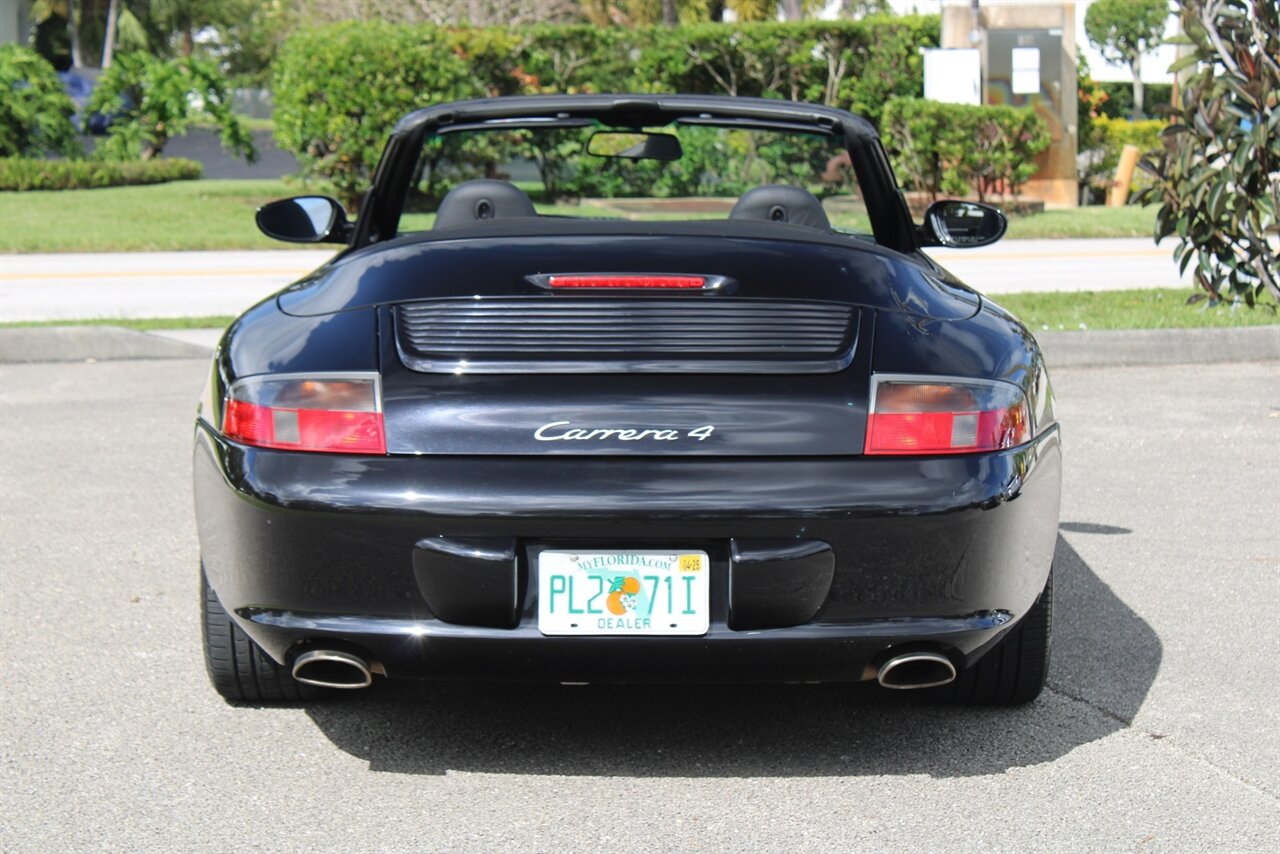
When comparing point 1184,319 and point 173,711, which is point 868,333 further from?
point 1184,319

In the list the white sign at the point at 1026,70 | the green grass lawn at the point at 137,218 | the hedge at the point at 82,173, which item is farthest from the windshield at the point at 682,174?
the hedge at the point at 82,173

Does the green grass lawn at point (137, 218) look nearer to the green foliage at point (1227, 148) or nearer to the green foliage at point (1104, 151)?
the green foliage at point (1227, 148)

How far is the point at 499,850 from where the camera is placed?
10.5ft

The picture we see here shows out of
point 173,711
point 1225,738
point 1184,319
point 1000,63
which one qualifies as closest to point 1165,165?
point 1184,319

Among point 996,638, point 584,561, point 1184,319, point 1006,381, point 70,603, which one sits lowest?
point 1184,319

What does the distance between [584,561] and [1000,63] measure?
20.8m

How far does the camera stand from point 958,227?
4770 mm

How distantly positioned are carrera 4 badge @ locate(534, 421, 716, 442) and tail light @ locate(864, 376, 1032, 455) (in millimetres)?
319

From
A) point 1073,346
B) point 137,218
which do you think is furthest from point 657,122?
point 137,218

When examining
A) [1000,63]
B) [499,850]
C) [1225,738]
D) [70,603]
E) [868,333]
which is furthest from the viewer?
[1000,63]

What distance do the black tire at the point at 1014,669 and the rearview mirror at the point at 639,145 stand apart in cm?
172

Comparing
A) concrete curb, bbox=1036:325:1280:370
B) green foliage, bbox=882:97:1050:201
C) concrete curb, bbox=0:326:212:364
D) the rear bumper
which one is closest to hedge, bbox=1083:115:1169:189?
green foliage, bbox=882:97:1050:201

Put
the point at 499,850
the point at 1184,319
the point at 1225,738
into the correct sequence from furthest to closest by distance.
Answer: the point at 1184,319 < the point at 1225,738 < the point at 499,850

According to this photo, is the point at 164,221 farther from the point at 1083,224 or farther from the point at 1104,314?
the point at 1104,314
